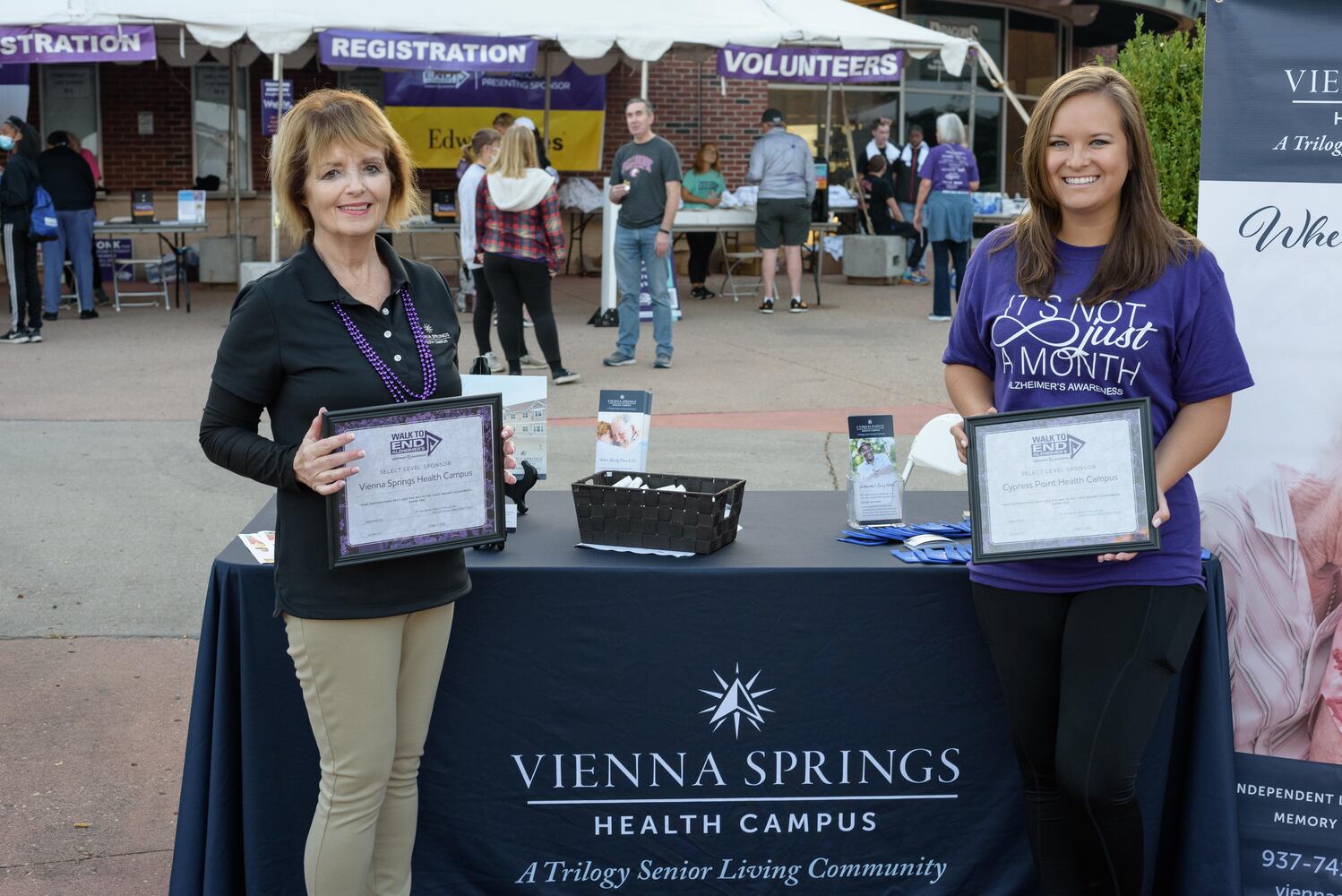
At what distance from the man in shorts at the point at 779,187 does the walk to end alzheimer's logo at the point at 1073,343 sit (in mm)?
11298

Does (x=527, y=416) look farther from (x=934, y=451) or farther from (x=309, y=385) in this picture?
(x=934, y=451)

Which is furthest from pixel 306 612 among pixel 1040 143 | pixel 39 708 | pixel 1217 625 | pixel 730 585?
pixel 39 708

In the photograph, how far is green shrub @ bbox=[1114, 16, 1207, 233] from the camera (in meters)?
3.83

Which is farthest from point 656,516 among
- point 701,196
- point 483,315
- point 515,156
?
point 701,196

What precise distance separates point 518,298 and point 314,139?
7.09 meters

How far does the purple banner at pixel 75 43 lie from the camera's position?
1225 cm

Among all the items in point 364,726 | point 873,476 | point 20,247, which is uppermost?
point 20,247

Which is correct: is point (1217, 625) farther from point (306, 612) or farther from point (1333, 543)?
point (306, 612)

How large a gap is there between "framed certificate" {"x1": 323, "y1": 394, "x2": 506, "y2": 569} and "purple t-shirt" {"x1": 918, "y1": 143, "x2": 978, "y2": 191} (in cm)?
1142

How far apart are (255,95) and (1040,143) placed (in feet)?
56.8

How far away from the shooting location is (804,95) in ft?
66.4

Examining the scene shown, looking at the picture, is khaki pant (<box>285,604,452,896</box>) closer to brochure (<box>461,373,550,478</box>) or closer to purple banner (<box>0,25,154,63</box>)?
brochure (<box>461,373,550,478</box>)

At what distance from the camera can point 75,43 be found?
12336 mm

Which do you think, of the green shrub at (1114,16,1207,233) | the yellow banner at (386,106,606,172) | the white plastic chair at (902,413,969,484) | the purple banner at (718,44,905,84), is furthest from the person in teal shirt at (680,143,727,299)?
the green shrub at (1114,16,1207,233)
